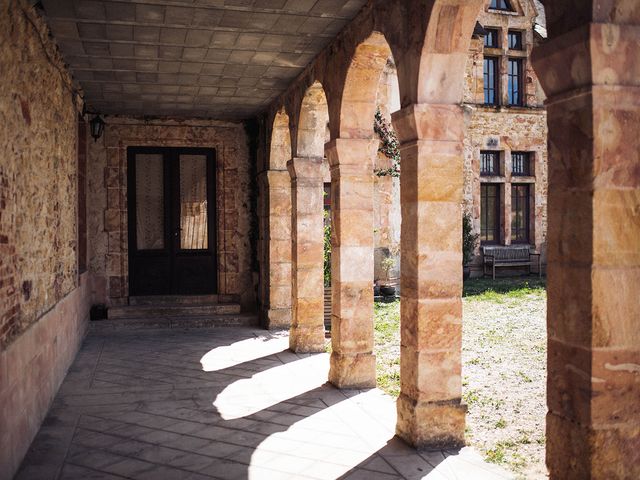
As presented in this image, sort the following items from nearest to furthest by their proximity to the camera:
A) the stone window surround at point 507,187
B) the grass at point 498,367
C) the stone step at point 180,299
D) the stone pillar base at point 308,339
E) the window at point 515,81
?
the grass at point 498,367
the stone pillar base at point 308,339
the stone step at point 180,299
the stone window surround at point 507,187
the window at point 515,81

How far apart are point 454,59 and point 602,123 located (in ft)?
5.13

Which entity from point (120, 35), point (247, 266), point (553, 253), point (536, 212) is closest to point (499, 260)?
point (536, 212)

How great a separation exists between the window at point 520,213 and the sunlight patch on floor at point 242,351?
8940 millimetres

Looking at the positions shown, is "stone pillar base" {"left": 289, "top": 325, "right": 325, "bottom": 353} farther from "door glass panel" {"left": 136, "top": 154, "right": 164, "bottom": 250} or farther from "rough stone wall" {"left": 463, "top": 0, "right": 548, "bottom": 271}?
"rough stone wall" {"left": 463, "top": 0, "right": 548, "bottom": 271}

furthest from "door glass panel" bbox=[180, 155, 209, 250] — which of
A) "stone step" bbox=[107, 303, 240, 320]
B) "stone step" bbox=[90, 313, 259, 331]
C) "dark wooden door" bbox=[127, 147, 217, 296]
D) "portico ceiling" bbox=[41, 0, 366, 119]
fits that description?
"portico ceiling" bbox=[41, 0, 366, 119]

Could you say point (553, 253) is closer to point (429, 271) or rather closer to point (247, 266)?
point (429, 271)

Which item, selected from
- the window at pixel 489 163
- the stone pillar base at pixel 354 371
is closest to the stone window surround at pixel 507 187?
the window at pixel 489 163

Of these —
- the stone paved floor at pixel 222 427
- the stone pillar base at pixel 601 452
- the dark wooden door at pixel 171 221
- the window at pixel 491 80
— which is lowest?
the stone paved floor at pixel 222 427

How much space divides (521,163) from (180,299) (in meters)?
9.43

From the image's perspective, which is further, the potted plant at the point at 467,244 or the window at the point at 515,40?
the window at the point at 515,40

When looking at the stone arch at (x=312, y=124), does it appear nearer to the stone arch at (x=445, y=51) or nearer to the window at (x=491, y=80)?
the stone arch at (x=445, y=51)

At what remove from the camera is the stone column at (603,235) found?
2205mm

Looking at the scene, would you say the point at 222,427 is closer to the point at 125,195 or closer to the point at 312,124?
the point at 312,124

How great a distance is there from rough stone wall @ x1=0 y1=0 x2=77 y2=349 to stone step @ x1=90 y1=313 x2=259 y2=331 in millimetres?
2400
